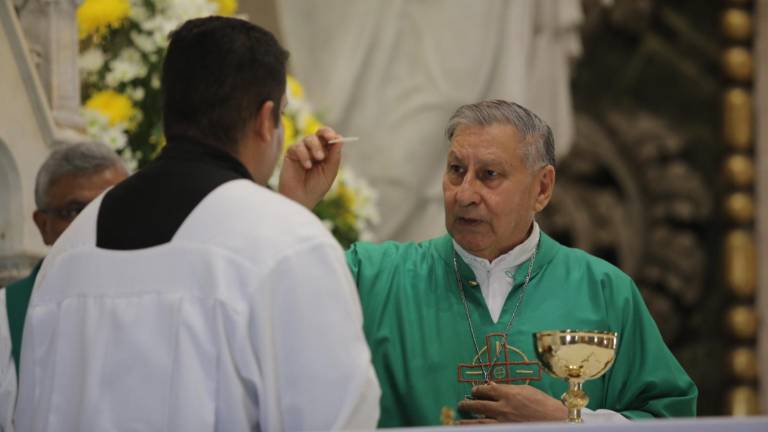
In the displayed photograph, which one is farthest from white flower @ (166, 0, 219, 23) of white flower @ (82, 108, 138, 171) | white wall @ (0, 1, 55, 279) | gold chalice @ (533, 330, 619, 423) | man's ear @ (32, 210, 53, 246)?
gold chalice @ (533, 330, 619, 423)

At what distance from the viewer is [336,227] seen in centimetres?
551

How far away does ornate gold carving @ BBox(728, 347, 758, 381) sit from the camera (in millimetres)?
8422

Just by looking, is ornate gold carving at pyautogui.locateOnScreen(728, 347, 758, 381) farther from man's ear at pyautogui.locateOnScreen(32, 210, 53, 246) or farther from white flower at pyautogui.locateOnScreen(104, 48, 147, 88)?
man's ear at pyautogui.locateOnScreen(32, 210, 53, 246)

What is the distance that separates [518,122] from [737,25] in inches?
207

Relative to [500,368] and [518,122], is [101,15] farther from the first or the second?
[500,368]

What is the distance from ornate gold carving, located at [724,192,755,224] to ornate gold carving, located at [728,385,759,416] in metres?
0.98

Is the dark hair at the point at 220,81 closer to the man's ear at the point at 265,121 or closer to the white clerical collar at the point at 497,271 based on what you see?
the man's ear at the point at 265,121

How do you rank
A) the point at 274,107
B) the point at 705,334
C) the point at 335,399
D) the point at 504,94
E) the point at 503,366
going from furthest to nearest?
the point at 705,334
the point at 504,94
the point at 503,366
the point at 274,107
the point at 335,399

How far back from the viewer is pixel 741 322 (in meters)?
8.43

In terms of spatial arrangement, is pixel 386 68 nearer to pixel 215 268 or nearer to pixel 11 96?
pixel 11 96

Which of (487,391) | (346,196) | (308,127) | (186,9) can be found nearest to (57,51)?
(186,9)

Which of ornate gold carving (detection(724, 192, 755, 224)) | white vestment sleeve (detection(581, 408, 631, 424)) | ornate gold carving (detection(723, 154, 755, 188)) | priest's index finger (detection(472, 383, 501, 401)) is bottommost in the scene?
ornate gold carving (detection(724, 192, 755, 224))

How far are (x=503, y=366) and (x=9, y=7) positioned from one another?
6.40 ft

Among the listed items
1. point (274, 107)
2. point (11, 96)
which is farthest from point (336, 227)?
point (274, 107)
